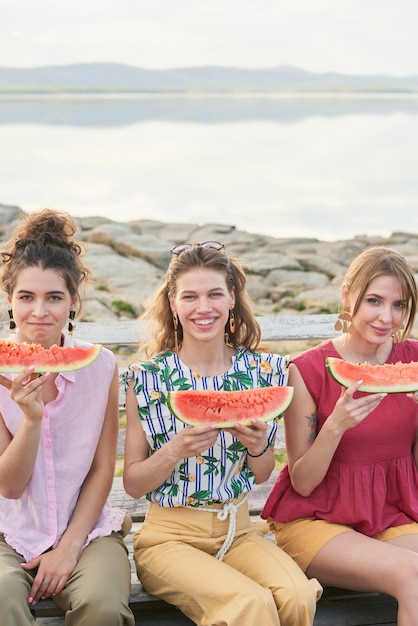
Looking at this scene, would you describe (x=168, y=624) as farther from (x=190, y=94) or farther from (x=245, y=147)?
(x=190, y=94)

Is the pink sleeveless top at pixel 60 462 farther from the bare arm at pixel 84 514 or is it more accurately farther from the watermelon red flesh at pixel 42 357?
the watermelon red flesh at pixel 42 357

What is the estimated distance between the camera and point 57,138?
2602 centimetres

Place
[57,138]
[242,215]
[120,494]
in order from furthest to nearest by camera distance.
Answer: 1. [57,138]
2. [242,215]
3. [120,494]

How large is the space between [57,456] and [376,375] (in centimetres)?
134

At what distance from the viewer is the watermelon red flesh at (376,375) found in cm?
340

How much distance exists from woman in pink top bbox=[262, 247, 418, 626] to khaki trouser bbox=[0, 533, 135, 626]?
77cm

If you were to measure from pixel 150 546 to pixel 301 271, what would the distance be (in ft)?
34.6

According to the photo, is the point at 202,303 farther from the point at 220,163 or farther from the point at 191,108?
the point at 191,108

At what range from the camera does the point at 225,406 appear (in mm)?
3377

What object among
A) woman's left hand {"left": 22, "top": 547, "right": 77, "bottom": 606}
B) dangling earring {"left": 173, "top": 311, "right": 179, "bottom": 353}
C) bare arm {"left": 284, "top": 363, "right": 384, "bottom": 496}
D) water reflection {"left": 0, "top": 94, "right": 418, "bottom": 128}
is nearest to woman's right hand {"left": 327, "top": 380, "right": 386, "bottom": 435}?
bare arm {"left": 284, "top": 363, "right": 384, "bottom": 496}

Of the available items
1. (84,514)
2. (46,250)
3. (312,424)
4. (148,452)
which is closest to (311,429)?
(312,424)

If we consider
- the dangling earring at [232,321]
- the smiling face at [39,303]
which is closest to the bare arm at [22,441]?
the smiling face at [39,303]

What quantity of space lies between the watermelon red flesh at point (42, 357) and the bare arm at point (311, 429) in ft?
2.93

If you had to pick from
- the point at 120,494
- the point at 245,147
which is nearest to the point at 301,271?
the point at 120,494
